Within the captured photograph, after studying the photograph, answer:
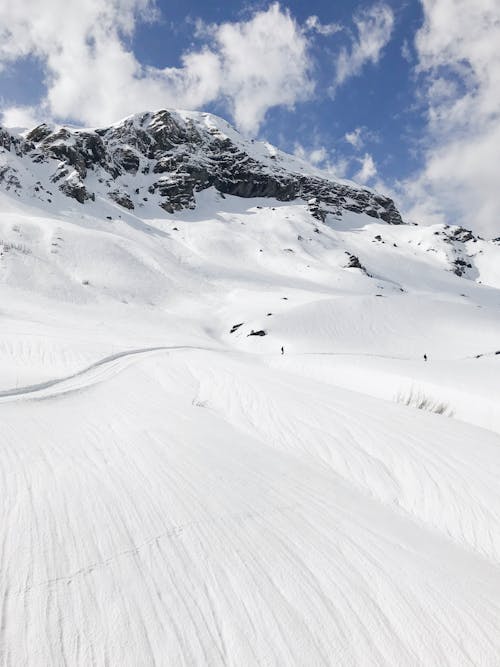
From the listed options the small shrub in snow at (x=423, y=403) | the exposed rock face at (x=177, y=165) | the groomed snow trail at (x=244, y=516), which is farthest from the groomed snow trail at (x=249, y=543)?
the exposed rock face at (x=177, y=165)

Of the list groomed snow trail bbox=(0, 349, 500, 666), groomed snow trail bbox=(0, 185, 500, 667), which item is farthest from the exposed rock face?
groomed snow trail bbox=(0, 349, 500, 666)

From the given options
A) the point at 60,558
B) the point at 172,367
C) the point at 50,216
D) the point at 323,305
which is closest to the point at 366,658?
the point at 60,558

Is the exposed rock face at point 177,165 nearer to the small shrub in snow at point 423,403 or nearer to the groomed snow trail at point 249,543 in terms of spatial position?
the small shrub in snow at point 423,403

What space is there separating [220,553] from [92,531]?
104 cm

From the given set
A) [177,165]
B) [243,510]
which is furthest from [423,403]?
[177,165]

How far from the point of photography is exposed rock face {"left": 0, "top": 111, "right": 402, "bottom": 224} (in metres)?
79.6

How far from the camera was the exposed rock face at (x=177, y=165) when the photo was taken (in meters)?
79.6

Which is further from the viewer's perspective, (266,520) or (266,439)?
(266,439)

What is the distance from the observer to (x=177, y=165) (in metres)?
104

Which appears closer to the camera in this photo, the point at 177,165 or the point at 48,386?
the point at 48,386

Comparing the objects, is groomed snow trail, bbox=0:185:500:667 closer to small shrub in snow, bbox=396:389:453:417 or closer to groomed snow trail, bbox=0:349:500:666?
groomed snow trail, bbox=0:349:500:666

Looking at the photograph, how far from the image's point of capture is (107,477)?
376 cm

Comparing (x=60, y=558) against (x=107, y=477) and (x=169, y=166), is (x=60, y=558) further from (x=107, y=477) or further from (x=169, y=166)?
(x=169, y=166)

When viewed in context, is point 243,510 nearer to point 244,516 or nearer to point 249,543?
point 244,516
